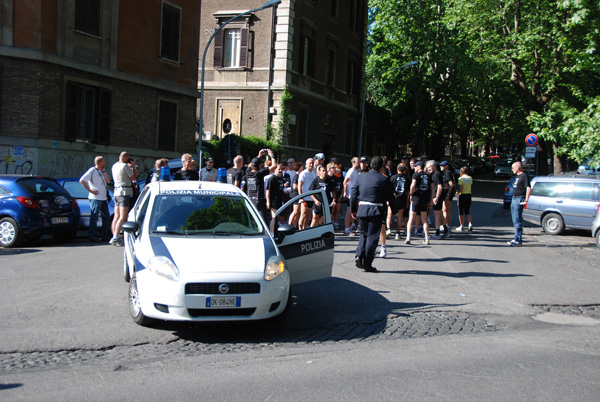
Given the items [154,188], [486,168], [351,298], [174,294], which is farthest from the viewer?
[486,168]

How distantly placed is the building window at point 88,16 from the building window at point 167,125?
3947 mm

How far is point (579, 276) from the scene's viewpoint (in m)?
10.8

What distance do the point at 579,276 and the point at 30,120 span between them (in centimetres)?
1499

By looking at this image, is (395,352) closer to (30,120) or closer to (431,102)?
(30,120)

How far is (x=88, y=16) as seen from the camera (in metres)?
19.2

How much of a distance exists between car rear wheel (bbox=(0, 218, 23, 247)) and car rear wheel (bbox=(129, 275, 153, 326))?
6.24 metres

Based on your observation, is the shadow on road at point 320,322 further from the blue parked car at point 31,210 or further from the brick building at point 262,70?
the brick building at point 262,70

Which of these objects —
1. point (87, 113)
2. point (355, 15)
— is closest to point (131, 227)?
point (87, 113)

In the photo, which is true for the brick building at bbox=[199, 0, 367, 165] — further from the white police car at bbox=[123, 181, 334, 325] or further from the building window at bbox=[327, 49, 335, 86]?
the white police car at bbox=[123, 181, 334, 325]

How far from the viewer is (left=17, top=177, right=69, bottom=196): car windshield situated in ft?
39.4

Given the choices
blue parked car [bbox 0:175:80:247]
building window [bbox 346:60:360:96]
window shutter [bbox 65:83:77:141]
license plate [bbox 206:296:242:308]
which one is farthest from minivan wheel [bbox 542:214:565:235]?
building window [bbox 346:60:360:96]

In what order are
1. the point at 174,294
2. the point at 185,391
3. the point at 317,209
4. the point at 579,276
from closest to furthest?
the point at 185,391, the point at 174,294, the point at 579,276, the point at 317,209

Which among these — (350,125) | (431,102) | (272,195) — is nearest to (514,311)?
(272,195)

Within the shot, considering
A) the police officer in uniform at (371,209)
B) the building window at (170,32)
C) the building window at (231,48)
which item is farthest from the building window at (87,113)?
the police officer in uniform at (371,209)
